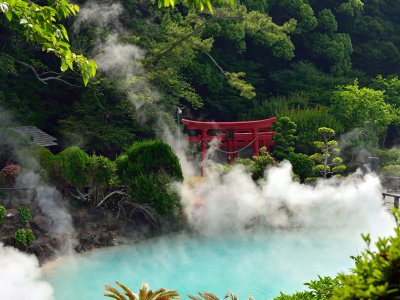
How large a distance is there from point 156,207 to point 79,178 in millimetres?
2845

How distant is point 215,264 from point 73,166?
19.7 ft

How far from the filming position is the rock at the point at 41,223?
16766 mm

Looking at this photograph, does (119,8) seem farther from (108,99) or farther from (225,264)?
(225,264)

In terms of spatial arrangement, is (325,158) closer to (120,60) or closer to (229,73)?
(229,73)

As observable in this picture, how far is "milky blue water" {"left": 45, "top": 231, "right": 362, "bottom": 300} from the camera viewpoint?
1396 centimetres

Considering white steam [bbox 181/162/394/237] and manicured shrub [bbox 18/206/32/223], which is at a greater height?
white steam [bbox 181/162/394/237]

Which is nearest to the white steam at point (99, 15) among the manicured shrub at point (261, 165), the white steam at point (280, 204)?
the white steam at point (280, 204)

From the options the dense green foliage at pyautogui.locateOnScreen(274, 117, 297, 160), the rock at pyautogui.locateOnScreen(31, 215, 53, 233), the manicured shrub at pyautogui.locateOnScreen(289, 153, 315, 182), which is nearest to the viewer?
the rock at pyautogui.locateOnScreen(31, 215, 53, 233)

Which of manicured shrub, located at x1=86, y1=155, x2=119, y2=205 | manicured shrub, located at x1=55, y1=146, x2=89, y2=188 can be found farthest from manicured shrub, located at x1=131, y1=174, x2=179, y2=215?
manicured shrub, located at x1=55, y1=146, x2=89, y2=188

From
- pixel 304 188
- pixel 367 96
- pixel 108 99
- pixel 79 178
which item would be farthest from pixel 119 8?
pixel 367 96

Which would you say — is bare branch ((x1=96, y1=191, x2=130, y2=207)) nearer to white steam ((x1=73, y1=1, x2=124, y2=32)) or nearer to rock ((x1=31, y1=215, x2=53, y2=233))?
rock ((x1=31, y1=215, x2=53, y2=233))

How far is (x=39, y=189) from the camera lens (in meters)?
17.8

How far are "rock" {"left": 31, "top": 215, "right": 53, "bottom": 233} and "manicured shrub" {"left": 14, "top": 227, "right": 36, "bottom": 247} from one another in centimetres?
93

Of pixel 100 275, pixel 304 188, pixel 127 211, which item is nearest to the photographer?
pixel 100 275
